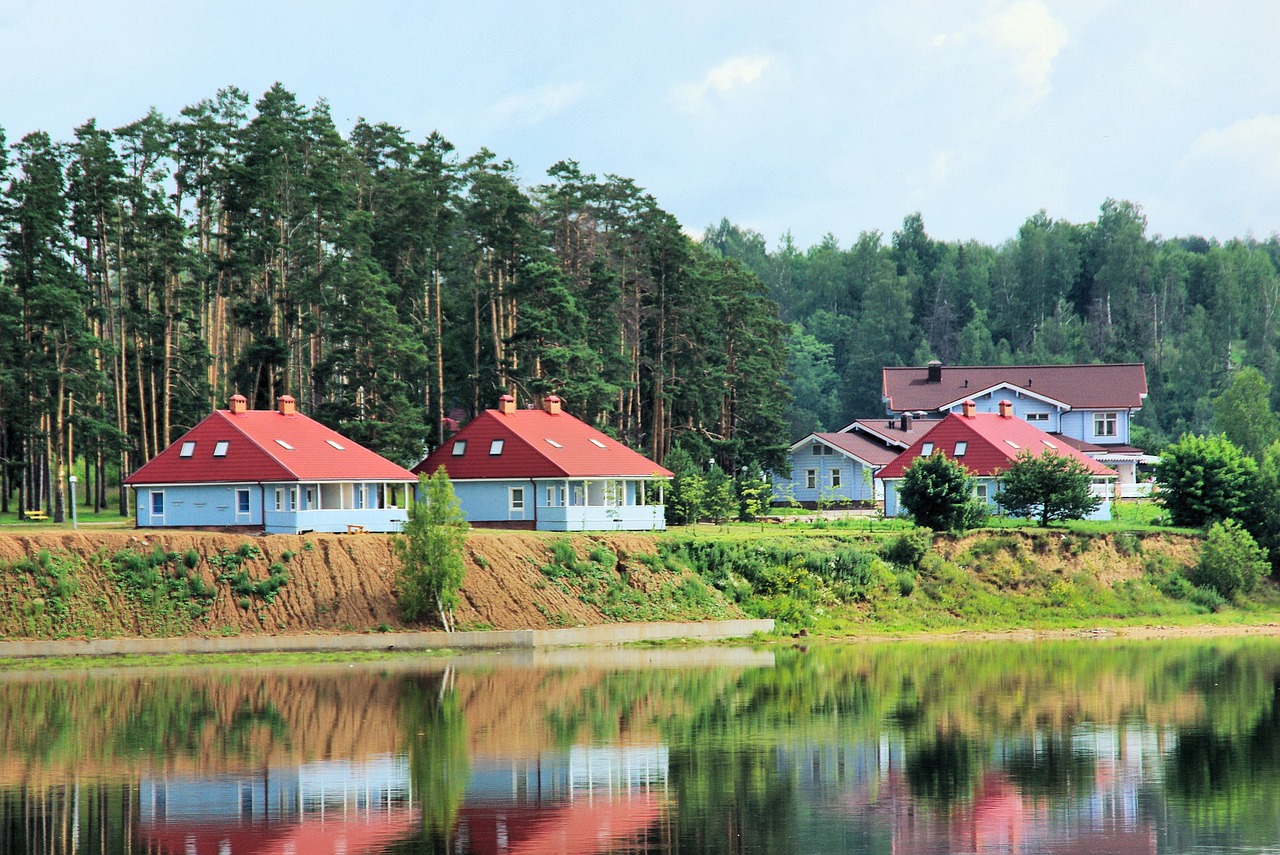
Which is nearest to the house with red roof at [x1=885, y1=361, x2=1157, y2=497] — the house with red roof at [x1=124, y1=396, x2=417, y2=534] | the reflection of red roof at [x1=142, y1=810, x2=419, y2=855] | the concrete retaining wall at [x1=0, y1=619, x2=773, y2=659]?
the concrete retaining wall at [x1=0, y1=619, x2=773, y2=659]

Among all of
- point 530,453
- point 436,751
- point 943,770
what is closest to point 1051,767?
point 943,770

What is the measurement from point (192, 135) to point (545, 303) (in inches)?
691

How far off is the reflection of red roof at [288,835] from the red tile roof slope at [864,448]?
6331cm

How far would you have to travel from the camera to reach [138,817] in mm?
27469

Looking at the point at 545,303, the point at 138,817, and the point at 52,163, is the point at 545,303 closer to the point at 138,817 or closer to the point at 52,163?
the point at 52,163

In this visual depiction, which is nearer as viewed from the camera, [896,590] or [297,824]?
[297,824]

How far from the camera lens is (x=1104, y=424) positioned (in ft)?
327

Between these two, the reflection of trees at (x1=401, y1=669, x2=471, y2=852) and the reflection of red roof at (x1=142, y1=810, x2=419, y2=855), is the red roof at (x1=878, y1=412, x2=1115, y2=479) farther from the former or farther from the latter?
the reflection of red roof at (x1=142, y1=810, x2=419, y2=855)

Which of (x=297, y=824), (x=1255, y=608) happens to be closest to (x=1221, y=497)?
(x=1255, y=608)

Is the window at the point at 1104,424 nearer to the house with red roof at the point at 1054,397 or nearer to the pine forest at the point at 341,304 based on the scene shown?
the house with red roof at the point at 1054,397

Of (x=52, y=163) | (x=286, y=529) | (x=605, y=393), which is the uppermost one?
(x=52, y=163)

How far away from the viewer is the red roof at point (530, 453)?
64.8m

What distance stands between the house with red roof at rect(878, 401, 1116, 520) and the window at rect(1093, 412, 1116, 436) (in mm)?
18314

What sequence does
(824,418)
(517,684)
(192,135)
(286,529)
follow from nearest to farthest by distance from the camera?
(517,684) < (286,529) < (192,135) < (824,418)
